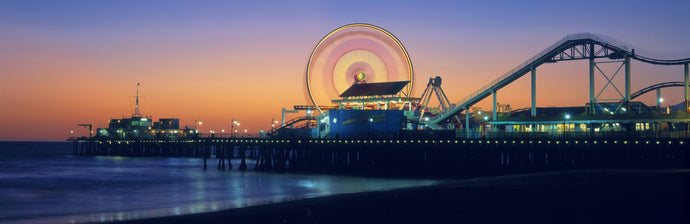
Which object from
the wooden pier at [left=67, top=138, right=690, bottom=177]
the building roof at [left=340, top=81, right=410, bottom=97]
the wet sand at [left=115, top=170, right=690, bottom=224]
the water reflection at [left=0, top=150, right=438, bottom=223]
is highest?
the building roof at [left=340, top=81, right=410, bottom=97]

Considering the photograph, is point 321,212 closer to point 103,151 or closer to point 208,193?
point 208,193

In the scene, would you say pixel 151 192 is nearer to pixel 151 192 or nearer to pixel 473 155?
pixel 151 192

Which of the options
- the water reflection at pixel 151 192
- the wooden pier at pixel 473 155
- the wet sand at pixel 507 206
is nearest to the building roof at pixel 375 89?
the wooden pier at pixel 473 155

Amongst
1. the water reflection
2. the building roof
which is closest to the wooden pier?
the water reflection

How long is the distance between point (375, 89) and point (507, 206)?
58.0m

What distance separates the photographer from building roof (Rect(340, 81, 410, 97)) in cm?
8119

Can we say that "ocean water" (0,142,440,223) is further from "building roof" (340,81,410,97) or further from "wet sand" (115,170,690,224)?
"building roof" (340,81,410,97)

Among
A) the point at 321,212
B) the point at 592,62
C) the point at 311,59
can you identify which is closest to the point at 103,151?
the point at 311,59

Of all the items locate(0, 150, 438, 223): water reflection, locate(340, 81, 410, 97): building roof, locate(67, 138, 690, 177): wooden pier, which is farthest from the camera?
locate(340, 81, 410, 97): building roof

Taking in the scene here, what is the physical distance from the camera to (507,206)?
2555 cm

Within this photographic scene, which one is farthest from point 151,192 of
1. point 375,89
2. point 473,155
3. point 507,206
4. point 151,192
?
point 375,89

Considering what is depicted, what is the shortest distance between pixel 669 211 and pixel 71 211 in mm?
32400

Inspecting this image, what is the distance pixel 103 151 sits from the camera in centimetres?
12875

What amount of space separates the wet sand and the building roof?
4632 cm
